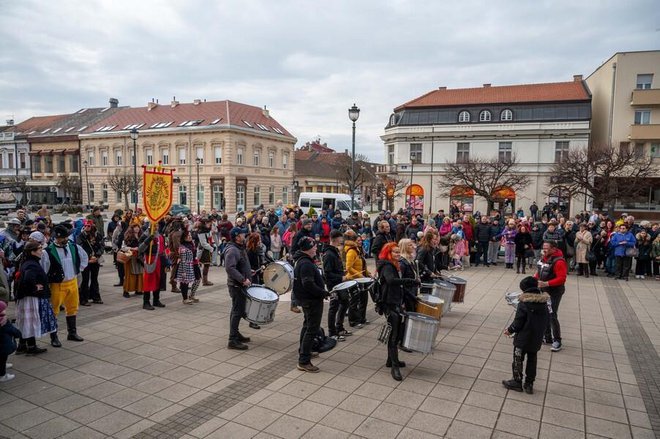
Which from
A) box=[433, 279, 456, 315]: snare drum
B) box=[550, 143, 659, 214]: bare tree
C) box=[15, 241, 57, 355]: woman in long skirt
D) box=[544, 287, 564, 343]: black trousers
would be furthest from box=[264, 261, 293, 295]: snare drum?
box=[550, 143, 659, 214]: bare tree

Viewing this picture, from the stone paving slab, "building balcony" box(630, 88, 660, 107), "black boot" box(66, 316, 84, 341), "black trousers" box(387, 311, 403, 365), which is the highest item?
"building balcony" box(630, 88, 660, 107)

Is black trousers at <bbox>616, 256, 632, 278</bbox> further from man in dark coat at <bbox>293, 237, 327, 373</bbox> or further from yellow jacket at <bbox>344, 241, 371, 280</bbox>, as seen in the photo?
man in dark coat at <bbox>293, 237, 327, 373</bbox>

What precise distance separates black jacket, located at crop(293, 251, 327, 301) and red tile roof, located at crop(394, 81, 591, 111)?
43105mm

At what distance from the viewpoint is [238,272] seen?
7.18 metres

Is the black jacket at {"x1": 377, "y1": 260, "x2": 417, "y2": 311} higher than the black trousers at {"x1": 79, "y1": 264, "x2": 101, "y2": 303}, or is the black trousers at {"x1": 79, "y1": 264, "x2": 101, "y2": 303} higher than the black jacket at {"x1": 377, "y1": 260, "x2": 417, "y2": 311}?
the black jacket at {"x1": 377, "y1": 260, "x2": 417, "y2": 311}

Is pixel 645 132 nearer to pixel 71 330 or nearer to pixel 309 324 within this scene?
pixel 309 324

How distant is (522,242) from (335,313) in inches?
368

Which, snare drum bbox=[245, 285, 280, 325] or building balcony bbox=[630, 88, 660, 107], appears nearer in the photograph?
snare drum bbox=[245, 285, 280, 325]

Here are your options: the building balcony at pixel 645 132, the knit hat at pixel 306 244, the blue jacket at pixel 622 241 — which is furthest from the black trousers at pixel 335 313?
the building balcony at pixel 645 132

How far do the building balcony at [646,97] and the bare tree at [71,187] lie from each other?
60785 mm

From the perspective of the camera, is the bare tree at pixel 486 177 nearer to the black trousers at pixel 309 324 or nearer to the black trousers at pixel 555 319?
the black trousers at pixel 555 319

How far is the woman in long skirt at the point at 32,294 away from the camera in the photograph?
655 cm

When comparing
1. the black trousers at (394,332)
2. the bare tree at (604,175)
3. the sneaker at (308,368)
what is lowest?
the sneaker at (308,368)

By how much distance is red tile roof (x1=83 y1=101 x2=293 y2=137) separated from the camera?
50.8 meters
